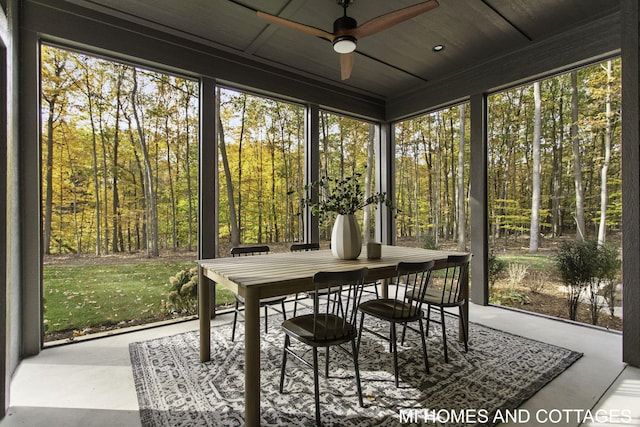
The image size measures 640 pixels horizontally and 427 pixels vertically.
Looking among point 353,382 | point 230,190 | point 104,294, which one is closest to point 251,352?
point 353,382

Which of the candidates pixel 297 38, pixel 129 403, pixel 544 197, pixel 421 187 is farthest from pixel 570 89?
pixel 129 403

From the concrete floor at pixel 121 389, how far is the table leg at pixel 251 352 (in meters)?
0.70

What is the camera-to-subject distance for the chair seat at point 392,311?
7.43 ft

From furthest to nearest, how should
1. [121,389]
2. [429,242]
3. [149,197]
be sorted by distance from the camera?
[429,242] → [149,197] → [121,389]

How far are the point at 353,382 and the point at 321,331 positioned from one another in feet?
A: 1.91

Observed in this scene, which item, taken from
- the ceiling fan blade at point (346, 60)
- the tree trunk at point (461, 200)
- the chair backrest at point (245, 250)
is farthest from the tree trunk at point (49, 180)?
the tree trunk at point (461, 200)

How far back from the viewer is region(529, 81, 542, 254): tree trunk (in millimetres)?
3963

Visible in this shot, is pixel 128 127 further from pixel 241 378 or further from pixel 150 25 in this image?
pixel 241 378

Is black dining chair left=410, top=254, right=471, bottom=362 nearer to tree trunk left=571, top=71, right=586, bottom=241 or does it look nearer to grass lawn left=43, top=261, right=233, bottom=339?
tree trunk left=571, top=71, right=586, bottom=241

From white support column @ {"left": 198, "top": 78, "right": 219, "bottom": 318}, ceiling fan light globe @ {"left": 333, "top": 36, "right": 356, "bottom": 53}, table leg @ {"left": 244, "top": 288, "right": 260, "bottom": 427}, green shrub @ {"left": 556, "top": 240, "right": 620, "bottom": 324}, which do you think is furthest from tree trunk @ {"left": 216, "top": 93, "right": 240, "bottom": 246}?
green shrub @ {"left": 556, "top": 240, "right": 620, "bottom": 324}

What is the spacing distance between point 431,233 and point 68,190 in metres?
5.36

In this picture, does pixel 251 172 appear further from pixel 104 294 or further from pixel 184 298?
pixel 104 294

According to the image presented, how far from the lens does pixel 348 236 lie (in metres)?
2.68

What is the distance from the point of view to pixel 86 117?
4027 mm
